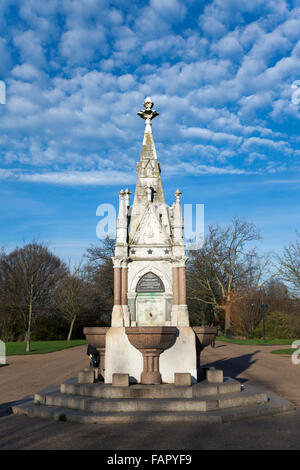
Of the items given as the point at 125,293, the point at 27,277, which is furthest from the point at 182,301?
the point at 27,277

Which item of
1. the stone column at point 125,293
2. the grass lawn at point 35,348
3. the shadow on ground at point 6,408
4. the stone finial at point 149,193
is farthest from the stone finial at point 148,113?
the grass lawn at point 35,348

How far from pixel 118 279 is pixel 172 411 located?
4647 millimetres

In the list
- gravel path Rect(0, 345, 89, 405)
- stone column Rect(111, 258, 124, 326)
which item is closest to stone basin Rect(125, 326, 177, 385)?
stone column Rect(111, 258, 124, 326)

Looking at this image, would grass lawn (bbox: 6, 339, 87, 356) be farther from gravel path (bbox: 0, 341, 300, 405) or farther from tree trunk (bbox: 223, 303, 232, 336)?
tree trunk (bbox: 223, 303, 232, 336)

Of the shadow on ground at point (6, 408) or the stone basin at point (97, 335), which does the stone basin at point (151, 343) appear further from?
the shadow on ground at point (6, 408)

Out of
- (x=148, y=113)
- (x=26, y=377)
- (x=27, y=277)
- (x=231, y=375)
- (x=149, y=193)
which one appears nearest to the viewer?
(x=149, y=193)

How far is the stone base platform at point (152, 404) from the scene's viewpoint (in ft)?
25.7

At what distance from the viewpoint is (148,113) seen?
1336 centimetres

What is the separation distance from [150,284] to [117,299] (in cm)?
120

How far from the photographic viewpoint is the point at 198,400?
8.38m

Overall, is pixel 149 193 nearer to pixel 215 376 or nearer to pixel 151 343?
pixel 151 343

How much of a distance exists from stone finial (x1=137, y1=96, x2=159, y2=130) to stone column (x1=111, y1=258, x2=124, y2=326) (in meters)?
5.35

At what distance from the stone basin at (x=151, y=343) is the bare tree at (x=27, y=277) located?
2566 centimetres
